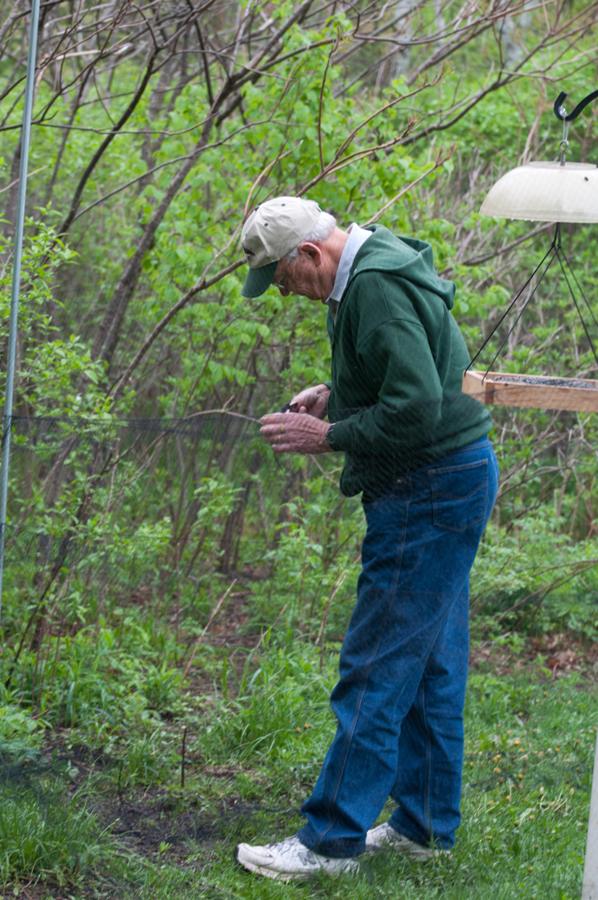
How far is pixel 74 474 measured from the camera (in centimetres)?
510

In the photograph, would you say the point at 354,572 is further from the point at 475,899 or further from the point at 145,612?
the point at 475,899

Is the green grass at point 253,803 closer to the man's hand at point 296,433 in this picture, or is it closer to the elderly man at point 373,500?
the elderly man at point 373,500

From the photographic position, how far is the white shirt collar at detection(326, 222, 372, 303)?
11.4ft

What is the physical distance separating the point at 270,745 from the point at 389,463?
171 centimetres

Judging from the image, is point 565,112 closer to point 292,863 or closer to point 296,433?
point 296,433

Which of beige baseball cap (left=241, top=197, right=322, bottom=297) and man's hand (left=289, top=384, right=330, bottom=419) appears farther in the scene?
man's hand (left=289, top=384, right=330, bottom=419)

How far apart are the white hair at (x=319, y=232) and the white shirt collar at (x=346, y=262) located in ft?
0.22

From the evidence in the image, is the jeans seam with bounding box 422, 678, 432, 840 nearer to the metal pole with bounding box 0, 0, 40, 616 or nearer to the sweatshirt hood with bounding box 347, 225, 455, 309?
the sweatshirt hood with bounding box 347, 225, 455, 309

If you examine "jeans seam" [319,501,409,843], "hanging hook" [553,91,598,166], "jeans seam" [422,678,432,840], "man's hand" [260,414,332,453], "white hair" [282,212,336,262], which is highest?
"hanging hook" [553,91,598,166]

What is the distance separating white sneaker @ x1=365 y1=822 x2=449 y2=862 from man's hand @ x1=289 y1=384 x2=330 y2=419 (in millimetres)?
1391

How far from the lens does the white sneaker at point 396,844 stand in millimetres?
3816

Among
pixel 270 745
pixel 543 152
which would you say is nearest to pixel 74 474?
pixel 270 745

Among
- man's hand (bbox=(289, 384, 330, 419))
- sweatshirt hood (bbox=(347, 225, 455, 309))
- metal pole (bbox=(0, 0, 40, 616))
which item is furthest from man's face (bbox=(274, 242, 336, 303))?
metal pole (bbox=(0, 0, 40, 616))

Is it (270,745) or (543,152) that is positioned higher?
(543,152)
